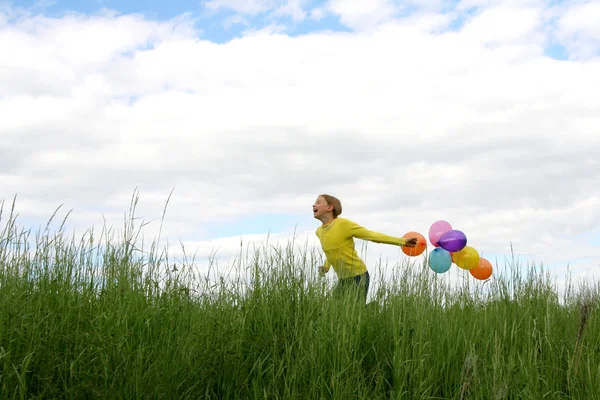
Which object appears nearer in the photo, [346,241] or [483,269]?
[346,241]

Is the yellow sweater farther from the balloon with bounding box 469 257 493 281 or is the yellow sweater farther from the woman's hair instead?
the balloon with bounding box 469 257 493 281

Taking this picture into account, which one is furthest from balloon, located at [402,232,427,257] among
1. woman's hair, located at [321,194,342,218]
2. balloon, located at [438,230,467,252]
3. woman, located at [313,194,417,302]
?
woman's hair, located at [321,194,342,218]

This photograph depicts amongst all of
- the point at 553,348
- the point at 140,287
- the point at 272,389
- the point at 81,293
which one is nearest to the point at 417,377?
the point at 272,389

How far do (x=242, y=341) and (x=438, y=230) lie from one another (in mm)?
4779

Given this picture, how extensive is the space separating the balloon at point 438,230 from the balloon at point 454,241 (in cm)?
16

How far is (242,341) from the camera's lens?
430 centimetres

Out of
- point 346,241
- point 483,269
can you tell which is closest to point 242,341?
point 346,241

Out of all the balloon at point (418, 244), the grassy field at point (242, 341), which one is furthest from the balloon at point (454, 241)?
the grassy field at point (242, 341)

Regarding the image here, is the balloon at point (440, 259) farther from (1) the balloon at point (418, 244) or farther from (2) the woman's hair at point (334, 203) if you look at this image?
(2) the woman's hair at point (334, 203)

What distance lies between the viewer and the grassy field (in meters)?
3.61

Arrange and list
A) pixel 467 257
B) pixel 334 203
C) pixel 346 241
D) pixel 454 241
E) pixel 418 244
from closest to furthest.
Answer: pixel 346 241
pixel 334 203
pixel 418 244
pixel 454 241
pixel 467 257

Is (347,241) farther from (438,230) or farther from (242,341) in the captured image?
(242,341)

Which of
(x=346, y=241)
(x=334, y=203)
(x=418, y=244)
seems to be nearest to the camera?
(x=346, y=241)

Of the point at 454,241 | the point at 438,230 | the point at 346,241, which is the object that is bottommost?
the point at 346,241
